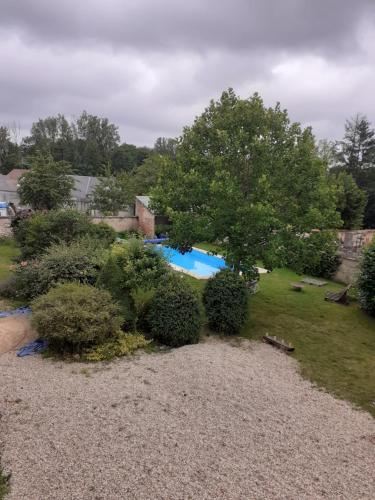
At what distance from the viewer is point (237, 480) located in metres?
4.09

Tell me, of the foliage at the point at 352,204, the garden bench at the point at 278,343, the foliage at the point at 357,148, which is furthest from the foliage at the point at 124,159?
the garden bench at the point at 278,343

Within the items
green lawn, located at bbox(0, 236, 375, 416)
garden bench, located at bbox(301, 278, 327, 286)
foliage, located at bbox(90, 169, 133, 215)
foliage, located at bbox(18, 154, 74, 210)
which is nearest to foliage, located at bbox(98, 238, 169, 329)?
green lawn, located at bbox(0, 236, 375, 416)

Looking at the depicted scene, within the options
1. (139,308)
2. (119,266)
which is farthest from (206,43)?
(139,308)

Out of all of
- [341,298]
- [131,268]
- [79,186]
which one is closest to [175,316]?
[131,268]

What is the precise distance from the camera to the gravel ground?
3986 millimetres

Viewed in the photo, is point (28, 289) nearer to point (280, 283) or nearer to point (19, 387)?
point (19, 387)

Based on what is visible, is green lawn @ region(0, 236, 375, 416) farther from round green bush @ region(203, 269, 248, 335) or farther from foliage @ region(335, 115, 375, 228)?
foliage @ region(335, 115, 375, 228)

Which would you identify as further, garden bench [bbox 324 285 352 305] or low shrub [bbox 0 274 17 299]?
garden bench [bbox 324 285 352 305]

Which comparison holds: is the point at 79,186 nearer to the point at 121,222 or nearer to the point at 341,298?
the point at 121,222

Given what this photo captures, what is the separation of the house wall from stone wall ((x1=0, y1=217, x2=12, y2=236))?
939cm

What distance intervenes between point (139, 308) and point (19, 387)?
11.2 feet

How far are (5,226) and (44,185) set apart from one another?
4871mm

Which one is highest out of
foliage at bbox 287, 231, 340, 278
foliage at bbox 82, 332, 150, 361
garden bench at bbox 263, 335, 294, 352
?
foliage at bbox 287, 231, 340, 278

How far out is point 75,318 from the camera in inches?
279
